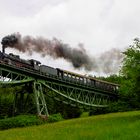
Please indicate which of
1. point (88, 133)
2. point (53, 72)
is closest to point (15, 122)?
point (53, 72)

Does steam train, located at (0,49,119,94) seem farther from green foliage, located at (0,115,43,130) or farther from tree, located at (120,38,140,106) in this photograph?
tree, located at (120,38,140,106)

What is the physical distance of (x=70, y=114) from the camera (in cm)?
7662

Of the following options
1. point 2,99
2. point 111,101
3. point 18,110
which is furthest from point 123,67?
point 2,99

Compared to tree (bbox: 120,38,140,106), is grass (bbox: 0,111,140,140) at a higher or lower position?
lower

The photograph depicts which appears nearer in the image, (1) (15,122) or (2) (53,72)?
(1) (15,122)

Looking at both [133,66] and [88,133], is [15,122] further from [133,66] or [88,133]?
[88,133]

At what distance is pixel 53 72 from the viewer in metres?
60.1

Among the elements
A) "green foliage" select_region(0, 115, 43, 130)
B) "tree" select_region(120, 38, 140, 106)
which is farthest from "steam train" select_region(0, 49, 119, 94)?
"tree" select_region(120, 38, 140, 106)

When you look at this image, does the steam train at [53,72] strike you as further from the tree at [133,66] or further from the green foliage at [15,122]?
the tree at [133,66]

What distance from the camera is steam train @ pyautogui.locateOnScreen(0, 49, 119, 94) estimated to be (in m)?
51.1

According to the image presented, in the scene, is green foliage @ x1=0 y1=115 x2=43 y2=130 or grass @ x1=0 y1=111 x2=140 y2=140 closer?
grass @ x1=0 y1=111 x2=140 y2=140

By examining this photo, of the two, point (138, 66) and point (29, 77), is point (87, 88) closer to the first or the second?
point (29, 77)

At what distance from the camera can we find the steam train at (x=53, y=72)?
51.1 metres

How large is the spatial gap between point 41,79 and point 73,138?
3438 centimetres
